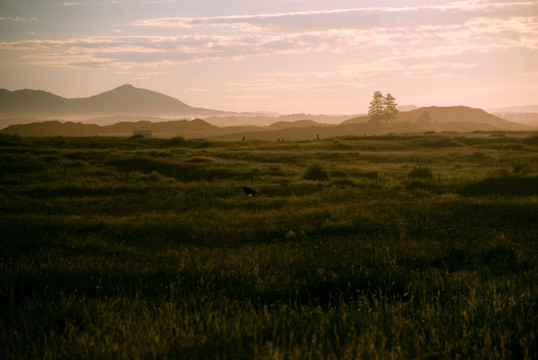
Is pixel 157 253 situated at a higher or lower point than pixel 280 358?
lower

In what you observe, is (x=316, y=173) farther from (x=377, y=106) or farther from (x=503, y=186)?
(x=377, y=106)

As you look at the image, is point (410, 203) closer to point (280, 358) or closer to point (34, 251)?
point (34, 251)

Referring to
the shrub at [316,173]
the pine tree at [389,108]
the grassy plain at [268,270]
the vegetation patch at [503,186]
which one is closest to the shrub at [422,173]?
the grassy plain at [268,270]

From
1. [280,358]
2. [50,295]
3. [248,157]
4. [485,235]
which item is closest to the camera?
[280,358]

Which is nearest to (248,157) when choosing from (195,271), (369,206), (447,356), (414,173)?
(414,173)

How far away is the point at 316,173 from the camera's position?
27.8 metres

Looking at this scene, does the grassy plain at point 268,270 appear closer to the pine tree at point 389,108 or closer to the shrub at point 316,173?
the shrub at point 316,173

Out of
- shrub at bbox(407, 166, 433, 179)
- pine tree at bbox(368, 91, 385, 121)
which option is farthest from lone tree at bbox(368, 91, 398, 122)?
shrub at bbox(407, 166, 433, 179)

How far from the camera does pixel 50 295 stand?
6535mm

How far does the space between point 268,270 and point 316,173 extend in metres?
20.6

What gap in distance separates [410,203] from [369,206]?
1.70 metres

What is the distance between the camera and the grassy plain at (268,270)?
3.94m

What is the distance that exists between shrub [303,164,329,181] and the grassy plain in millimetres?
1372

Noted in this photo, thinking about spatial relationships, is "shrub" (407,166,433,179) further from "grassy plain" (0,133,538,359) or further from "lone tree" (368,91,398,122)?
"lone tree" (368,91,398,122)
